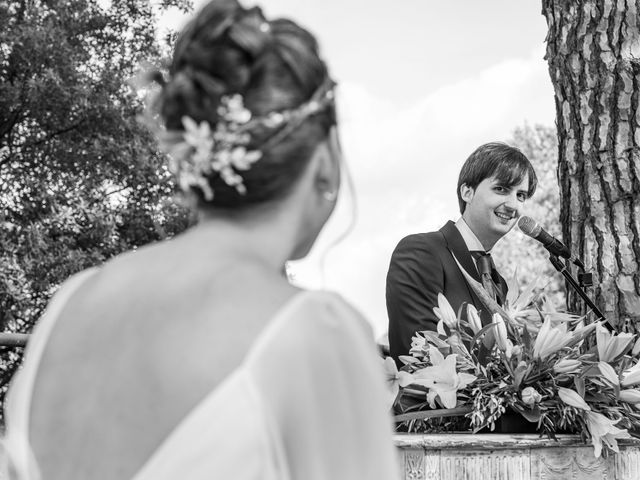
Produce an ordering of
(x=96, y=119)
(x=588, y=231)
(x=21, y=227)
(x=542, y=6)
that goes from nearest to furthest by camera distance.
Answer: (x=588, y=231), (x=542, y=6), (x=21, y=227), (x=96, y=119)

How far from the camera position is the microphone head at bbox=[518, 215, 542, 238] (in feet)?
11.0

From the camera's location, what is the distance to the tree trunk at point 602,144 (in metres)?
4.09

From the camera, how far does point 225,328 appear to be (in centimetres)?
125

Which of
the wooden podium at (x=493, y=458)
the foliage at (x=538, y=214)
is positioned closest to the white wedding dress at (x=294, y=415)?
the wooden podium at (x=493, y=458)

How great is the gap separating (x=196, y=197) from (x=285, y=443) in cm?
42

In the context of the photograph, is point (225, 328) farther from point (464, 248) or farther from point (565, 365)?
point (464, 248)

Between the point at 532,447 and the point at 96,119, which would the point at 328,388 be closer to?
the point at 532,447

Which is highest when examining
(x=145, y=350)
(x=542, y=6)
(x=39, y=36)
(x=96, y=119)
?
(x=39, y=36)

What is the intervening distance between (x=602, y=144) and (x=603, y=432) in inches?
71.2

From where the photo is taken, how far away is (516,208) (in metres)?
4.43

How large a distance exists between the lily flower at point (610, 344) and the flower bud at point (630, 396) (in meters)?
0.11

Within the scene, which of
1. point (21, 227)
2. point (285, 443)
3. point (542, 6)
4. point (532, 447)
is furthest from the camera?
point (21, 227)

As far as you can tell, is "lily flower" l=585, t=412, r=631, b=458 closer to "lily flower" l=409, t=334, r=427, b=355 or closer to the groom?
"lily flower" l=409, t=334, r=427, b=355

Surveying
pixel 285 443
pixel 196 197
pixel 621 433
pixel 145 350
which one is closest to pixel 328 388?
pixel 285 443
